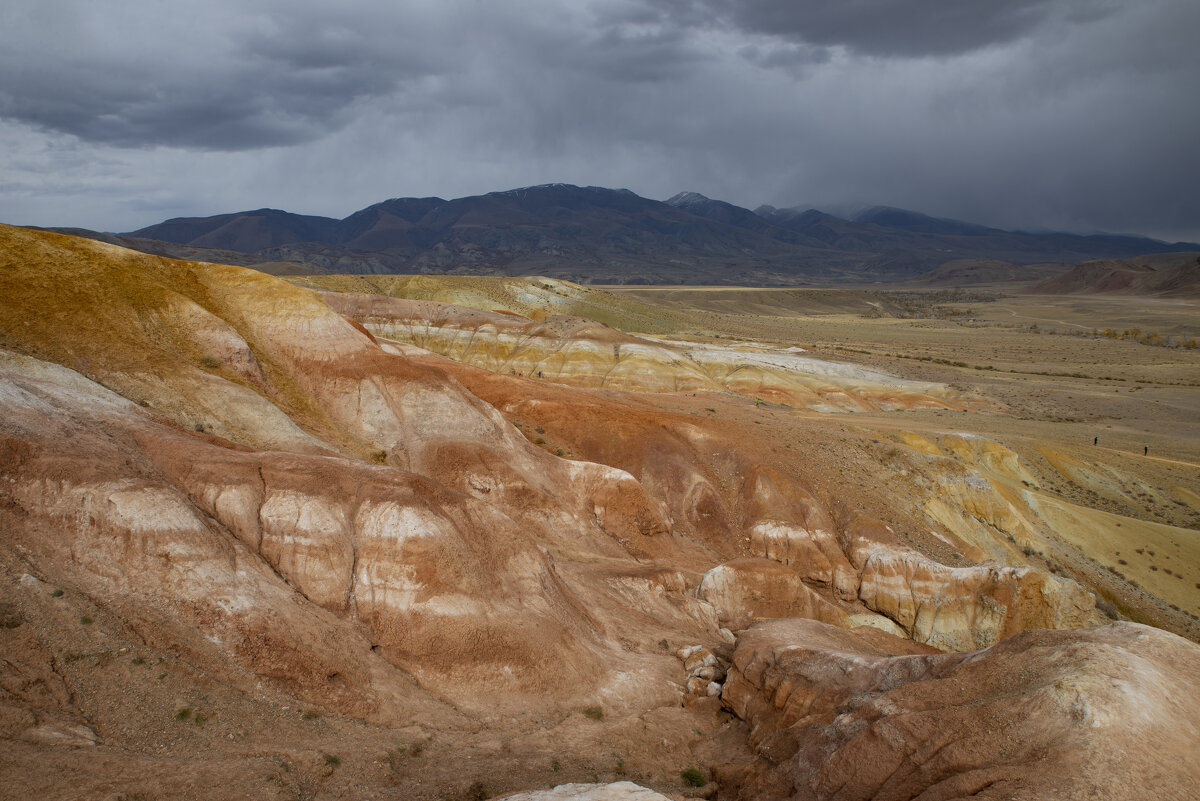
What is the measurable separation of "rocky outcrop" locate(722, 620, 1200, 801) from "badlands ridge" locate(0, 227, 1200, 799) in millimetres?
64

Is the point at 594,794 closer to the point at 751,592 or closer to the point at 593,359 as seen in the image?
the point at 751,592

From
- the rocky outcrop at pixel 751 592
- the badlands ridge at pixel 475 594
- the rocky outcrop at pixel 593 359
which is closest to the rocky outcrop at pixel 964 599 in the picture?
the badlands ridge at pixel 475 594

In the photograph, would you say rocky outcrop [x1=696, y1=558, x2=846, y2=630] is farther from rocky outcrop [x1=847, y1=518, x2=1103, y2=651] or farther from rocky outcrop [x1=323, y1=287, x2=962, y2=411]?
rocky outcrop [x1=323, y1=287, x2=962, y2=411]

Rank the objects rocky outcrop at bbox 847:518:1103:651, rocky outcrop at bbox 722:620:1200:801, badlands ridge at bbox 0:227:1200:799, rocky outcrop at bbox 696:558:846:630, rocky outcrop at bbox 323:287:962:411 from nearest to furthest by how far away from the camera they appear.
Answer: rocky outcrop at bbox 722:620:1200:801, badlands ridge at bbox 0:227:1200:799, rocky outcrop at bbox 696:558:846:630, rocky outcrop at bbox 847:518:1103:651, rocky outcrop at bbox 323:287:962:411

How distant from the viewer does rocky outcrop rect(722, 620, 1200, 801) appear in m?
11.1

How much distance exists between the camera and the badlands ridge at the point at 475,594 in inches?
514

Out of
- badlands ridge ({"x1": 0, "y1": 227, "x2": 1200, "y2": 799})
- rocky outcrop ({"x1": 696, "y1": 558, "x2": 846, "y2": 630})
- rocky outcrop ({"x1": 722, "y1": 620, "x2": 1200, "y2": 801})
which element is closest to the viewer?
rocky outcrop ({"x1": 722, "y1": 620, "x2": 1200, "y2": 801})

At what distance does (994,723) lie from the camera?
1261cm

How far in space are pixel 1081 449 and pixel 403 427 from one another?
57.2 metres

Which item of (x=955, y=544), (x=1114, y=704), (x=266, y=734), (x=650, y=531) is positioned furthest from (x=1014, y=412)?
(x=266, y=734)

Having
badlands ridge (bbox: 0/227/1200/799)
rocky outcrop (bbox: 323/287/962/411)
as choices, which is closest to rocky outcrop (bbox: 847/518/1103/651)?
badlands ridge (bbox: 0/227/1200/799)

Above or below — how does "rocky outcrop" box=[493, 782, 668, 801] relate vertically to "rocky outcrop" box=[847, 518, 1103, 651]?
above

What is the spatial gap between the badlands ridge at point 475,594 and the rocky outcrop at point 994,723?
64mm

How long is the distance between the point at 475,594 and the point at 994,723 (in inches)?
510
